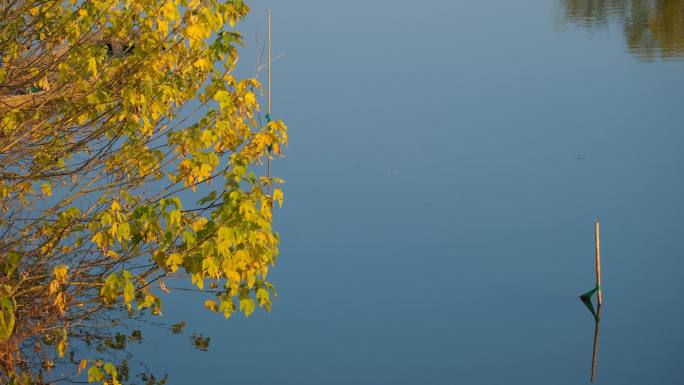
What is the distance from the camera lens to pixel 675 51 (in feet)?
111

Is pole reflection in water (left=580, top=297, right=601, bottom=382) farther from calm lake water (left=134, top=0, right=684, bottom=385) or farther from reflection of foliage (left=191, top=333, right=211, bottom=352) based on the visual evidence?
reflection of foliage (left=191, top=333, right=211, bottom=352)

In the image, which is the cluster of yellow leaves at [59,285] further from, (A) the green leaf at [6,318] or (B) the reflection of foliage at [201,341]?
(B) the reflection of foliage at [201,341]

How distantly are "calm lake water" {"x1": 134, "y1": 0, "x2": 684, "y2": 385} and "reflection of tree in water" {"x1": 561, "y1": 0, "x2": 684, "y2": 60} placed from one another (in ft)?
0.97

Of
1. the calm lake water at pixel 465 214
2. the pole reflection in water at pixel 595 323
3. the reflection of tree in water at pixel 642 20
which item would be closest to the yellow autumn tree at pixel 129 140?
the calm lake water at pixel 465 214

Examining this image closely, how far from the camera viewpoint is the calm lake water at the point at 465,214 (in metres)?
15.4

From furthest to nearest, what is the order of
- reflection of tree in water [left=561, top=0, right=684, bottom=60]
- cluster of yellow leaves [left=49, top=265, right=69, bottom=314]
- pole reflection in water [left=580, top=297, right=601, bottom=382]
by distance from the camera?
1. reflection of tree in water [left=561, top=0, right=684, bottom=60]
2. pole reflection in water [left=580, top=297, right=601, bottom=382]
3. cluster of yellow leaves [left=49, top=265, right=69, bottom=314]

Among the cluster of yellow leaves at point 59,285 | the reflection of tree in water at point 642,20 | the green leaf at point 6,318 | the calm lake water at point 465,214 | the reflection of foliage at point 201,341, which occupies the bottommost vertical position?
the green leaf at point 6,318

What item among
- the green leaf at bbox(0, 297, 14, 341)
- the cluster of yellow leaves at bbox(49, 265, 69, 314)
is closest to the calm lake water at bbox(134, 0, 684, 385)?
the cluster of yellow leaves at bbox(49, 265, 69, 314)

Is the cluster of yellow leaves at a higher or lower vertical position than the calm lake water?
lower

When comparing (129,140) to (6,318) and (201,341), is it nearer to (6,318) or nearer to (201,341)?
(6,318)

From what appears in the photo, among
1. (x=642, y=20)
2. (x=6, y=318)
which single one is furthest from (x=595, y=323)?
(x=642, y=20)

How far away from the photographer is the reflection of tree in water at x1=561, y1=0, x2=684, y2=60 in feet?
112

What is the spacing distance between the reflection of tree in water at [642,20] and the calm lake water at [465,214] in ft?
0.97

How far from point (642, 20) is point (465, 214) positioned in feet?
68.1
